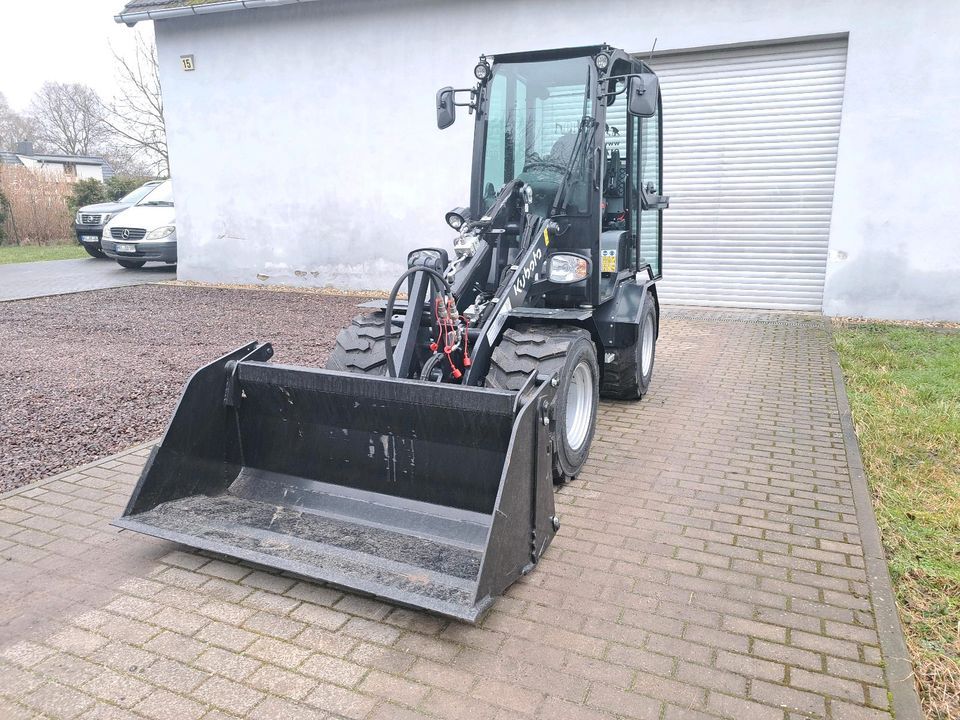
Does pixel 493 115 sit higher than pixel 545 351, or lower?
higher

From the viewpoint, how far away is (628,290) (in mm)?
5934

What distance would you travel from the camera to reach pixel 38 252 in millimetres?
19641

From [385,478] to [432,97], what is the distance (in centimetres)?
933

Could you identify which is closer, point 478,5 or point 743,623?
point 743,623

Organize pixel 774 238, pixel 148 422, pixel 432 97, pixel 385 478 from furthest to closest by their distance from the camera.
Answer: pixel 432 97, pixel 774 238, pixel 148 422, pixel 385 478

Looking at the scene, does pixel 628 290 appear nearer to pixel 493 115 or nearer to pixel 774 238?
pixel 493 115

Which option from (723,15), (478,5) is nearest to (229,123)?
(478,5)

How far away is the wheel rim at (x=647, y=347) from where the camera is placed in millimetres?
6332

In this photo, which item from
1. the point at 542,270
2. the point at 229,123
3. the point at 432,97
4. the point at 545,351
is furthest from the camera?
the point at 229,123

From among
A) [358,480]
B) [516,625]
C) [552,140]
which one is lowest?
[516,625]

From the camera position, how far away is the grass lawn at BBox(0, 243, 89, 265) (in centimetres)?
1812

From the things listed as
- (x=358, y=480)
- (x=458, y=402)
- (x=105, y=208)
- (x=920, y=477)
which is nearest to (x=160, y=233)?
(x=105, y=208)

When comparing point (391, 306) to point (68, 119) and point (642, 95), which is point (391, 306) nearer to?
point (642, 95)

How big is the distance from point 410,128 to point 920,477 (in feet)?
30.8
